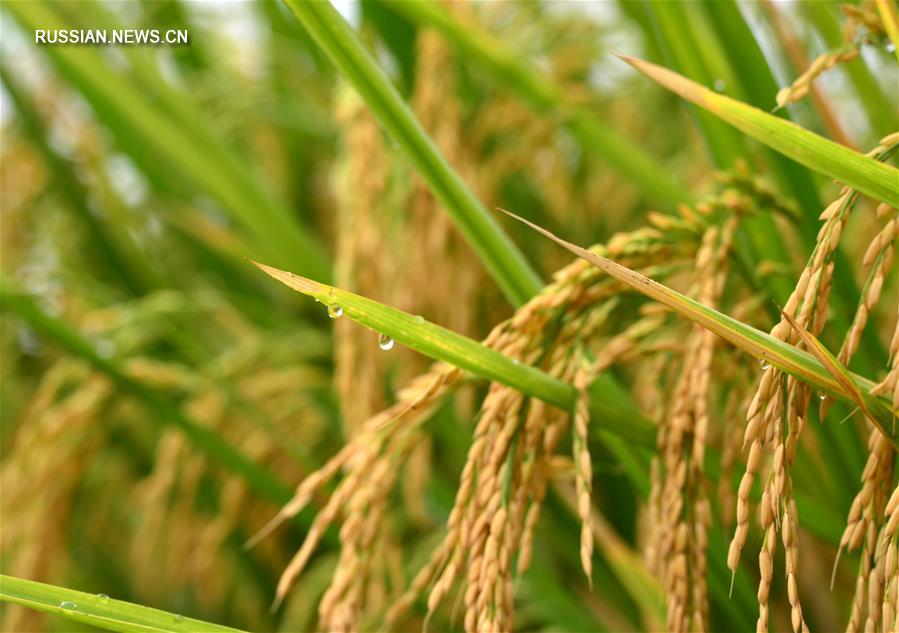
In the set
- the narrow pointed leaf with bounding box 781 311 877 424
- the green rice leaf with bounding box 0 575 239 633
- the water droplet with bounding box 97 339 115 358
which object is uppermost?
the water droplet with bounding box 97 339 115 358

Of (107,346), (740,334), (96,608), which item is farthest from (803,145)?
(107,346)

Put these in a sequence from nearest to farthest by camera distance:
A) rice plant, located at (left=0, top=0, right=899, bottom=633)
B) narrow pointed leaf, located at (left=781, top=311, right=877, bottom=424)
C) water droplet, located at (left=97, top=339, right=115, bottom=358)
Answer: narrow pointed leaf, located at (left=781, top=311, right=877, bottom=424) → rice plant, located at (left=0, top=0, right=899, bottom=633) → water droplet, located at (left=97, top=339, right=115, bottom=358)

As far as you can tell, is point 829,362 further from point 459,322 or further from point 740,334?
point 459,322

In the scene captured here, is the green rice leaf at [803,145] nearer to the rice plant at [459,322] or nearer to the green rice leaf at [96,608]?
the rice plant at [459,322]

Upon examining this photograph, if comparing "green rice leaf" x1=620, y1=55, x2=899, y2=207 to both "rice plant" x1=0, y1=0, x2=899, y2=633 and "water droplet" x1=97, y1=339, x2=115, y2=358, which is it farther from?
"water droplet" x1=97, y1=339, x2=115, y2=358

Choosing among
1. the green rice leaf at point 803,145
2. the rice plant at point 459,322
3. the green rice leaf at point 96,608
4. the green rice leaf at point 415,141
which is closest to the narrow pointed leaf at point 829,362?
the rice plant at point 459,322

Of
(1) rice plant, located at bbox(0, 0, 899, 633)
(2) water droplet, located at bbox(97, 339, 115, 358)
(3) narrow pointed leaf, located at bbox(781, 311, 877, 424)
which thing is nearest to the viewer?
(3) narrow pointed leaf, located at bbox(781, 311, 877, 424)

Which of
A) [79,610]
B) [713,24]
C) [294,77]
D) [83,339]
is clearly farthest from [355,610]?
[294,77]

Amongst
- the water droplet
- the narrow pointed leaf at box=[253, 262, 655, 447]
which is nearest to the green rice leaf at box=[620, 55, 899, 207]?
Answer: the narrow pointed leaf at box=[253, 262, 655, 447]
